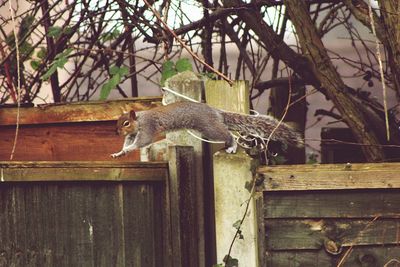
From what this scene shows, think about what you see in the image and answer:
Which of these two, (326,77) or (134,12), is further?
(134,12)

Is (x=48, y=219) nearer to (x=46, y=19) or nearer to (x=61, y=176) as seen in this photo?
(x=61, y=176)

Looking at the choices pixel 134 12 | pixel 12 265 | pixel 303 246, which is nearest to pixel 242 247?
pixel 303 246

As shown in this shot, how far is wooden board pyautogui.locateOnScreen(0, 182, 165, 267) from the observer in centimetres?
313

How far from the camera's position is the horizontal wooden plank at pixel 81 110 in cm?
382

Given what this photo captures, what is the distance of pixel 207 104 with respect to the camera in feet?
10.9

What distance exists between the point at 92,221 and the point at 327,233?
83 centimetres

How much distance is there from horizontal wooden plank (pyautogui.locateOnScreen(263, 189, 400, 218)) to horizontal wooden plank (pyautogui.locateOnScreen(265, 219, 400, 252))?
2cm

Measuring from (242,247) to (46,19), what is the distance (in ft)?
7.48

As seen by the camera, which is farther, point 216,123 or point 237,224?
point 216,123

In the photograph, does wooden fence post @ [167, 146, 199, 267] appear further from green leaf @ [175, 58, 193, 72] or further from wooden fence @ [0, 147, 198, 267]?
green leaf @ [175, 58, 193, 72]

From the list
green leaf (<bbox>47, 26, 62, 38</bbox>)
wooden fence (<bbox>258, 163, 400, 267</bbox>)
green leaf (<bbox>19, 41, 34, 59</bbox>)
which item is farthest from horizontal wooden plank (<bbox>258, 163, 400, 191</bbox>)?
green leaf (<bbox>19, 41, 34, 59</bbox>)

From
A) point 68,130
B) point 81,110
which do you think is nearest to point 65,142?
point 68,130

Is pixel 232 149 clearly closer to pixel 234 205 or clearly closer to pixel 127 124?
pixel 234 205

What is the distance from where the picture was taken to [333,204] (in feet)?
9.50
